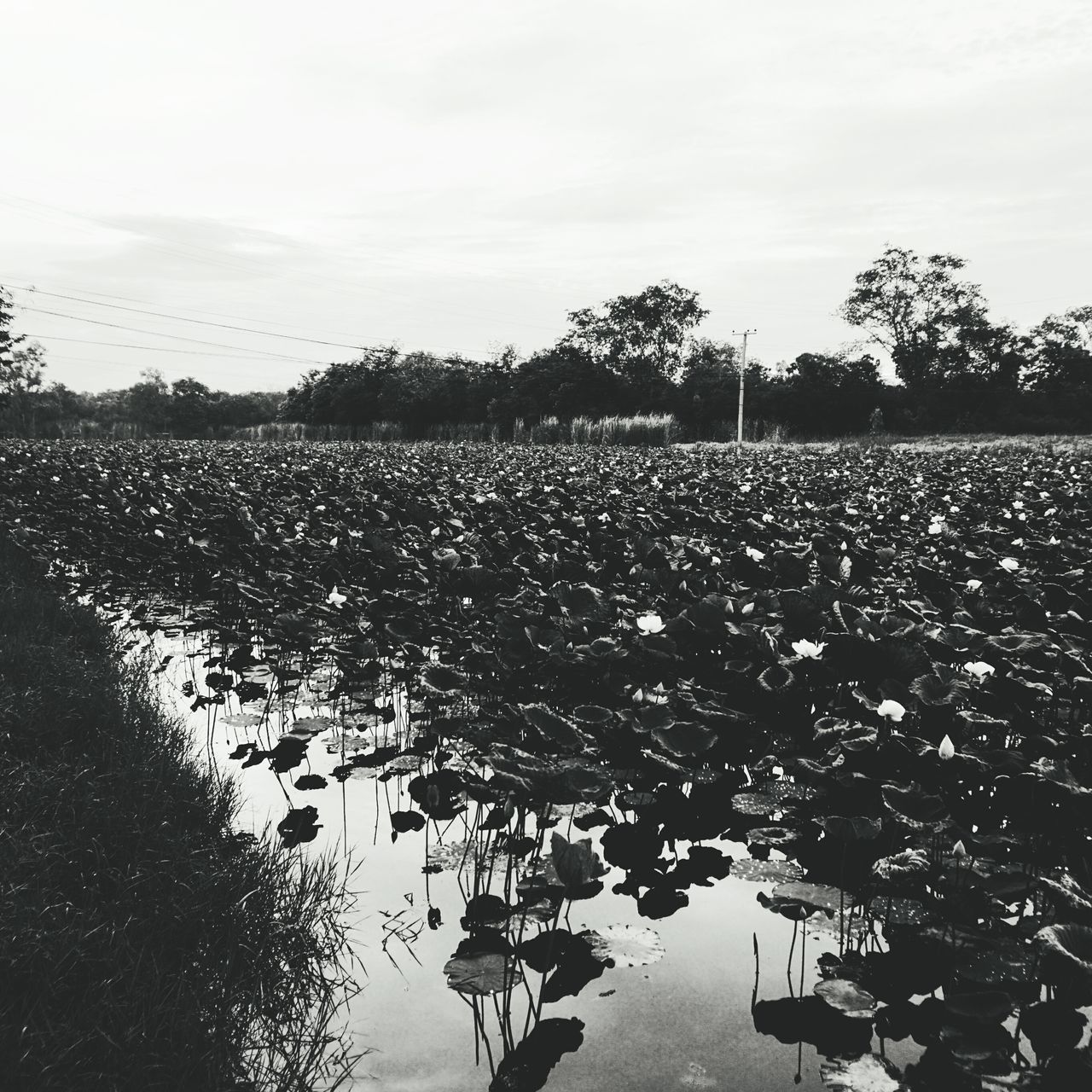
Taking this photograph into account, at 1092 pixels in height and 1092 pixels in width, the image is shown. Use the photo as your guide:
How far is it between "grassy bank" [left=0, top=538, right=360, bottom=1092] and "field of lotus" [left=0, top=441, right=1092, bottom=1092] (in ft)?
0.89

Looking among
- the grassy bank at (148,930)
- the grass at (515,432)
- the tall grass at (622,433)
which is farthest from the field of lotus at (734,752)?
the tall grass at (622,433)

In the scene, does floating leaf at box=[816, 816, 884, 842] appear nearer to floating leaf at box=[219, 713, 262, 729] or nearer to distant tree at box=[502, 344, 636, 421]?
floating leaf at box=[219, 713, 262, 729]

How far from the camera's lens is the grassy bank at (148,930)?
2.01 m

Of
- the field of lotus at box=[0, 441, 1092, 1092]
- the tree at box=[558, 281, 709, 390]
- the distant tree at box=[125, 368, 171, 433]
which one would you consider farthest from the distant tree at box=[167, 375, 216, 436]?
the field of lotus at box=[0, 441, 1092, 1092]

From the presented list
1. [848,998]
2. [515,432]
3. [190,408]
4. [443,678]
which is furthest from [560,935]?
[190,408]

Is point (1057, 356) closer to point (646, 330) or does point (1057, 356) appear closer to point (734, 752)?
point (646, 330)

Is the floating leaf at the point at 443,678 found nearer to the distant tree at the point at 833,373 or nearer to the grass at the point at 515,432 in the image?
the grass at the point at 515,432

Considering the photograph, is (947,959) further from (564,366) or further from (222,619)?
(564,366)

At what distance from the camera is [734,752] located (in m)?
3.56

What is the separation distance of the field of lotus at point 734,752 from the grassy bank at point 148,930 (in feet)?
0.89

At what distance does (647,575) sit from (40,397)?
76.2m

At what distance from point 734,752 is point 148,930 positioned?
2.15 meters

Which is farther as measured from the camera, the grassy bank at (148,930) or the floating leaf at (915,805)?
the floating leaf at (915,805)

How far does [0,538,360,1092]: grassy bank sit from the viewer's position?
6.59 ft
